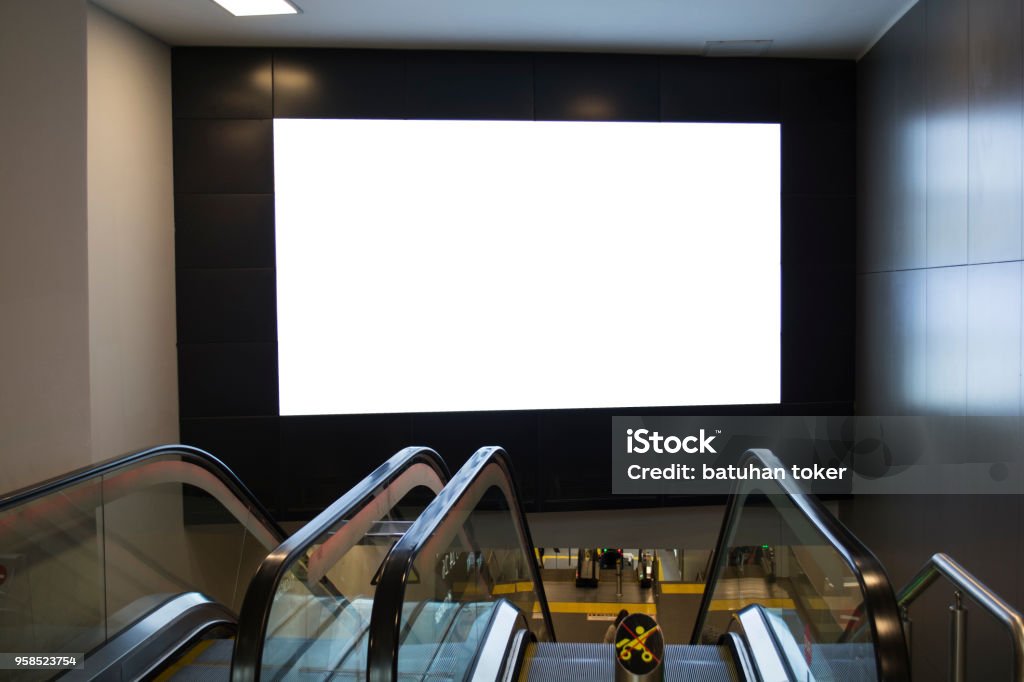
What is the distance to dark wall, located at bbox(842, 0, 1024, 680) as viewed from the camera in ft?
14.6

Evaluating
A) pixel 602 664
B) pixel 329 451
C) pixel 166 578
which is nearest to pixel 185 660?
pixel 166 578

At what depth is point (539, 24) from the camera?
6.12 metres

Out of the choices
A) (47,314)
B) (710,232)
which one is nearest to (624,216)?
(710,232)

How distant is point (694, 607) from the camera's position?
9.34m

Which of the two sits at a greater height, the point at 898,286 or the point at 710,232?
the point at 710,232

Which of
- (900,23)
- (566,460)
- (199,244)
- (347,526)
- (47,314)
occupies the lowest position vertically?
(566,460)

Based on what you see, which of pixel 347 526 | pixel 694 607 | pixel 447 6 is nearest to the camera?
pixel 347 526

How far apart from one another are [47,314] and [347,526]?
11.2ft

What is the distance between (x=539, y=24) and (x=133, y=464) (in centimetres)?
409

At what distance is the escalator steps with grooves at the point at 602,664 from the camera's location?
353cm

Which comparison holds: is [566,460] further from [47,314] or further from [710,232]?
[47,314]

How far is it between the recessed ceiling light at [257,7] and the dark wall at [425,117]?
1.03 meters

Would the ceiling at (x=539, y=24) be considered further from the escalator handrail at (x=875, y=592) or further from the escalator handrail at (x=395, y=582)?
the escalator handrail at (x=875, y=592)

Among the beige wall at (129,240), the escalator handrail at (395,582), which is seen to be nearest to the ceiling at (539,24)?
the beige wall at (129,240)
